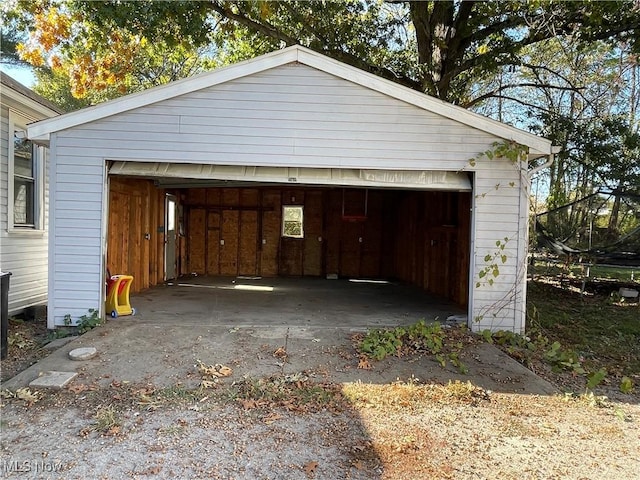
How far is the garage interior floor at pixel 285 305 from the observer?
607 centimetres

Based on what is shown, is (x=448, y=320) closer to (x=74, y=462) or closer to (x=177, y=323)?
(x=177, y=323)

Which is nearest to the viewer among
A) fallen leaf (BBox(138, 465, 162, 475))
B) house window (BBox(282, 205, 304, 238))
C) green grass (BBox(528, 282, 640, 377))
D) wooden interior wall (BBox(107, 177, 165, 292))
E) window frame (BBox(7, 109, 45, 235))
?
fallen leaf (BBox(138, 465, 162, 475))

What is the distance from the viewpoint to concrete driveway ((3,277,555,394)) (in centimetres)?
424

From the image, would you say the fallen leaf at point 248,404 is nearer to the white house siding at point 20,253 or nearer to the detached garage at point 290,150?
the detached garage at point 290,150

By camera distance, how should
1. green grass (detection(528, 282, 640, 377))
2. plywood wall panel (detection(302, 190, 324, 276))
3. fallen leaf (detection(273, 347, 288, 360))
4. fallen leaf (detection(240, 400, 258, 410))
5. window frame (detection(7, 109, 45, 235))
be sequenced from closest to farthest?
1. fallen leaf (detection(240, 400, 258, 410))
2. fallen leaf (detection(273, 347, 288, 360))
3. green grass (detection(528, 282, 640, 377))
4. window frame (detection(7, 109, 45, 235))
5. plywood wall panel (detection(302, 190, 324, 276))

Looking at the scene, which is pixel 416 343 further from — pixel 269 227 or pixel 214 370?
Result: pixel 269 227

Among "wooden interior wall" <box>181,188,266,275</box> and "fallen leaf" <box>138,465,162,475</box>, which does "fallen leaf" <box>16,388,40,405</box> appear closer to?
"fallen leaf" <box>138,465,162,475</box>

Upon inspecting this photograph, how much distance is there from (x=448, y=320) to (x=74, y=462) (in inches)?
189

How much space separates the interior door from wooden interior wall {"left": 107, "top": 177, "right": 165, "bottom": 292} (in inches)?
Answer: 10.7

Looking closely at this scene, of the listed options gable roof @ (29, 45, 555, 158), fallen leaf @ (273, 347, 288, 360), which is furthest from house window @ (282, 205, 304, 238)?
fallen leaf @ (273, 347, 288, 360)

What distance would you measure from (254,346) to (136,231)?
4147 mm

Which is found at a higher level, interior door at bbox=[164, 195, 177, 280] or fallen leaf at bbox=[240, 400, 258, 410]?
interior door at bbox=[164, 195, 177, 280]

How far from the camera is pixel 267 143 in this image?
566 centimetres

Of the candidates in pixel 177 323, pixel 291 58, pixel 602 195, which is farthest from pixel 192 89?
pixel 602 195
